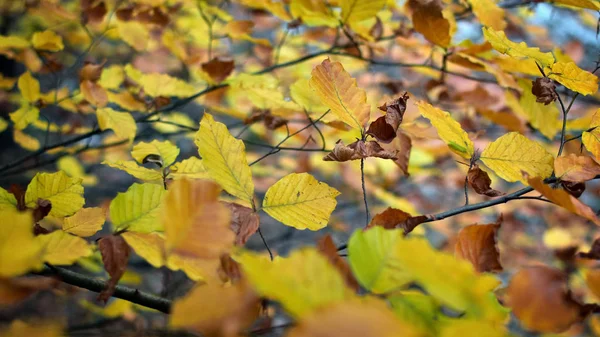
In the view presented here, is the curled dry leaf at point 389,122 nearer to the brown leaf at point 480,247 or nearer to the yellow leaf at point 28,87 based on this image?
the brown leaf at point 480,247

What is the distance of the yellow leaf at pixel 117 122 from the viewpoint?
794 mm

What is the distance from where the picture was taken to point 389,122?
54 cm

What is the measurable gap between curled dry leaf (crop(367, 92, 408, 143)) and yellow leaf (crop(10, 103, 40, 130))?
2.40 feet

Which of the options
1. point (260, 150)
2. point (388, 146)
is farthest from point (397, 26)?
point (260, 150)

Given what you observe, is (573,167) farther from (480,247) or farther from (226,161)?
(226,161)

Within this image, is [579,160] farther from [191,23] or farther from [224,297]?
[191,23]

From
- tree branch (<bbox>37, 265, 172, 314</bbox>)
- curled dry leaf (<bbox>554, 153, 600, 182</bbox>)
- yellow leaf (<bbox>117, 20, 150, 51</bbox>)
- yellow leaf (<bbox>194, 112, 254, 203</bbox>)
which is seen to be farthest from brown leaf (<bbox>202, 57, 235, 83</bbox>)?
curled dry leaf (<bbox>554, 153, 600, 182</bbox>)

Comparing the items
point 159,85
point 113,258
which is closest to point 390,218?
point 113,258

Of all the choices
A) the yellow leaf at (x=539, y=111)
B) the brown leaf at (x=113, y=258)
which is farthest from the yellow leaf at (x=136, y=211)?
the yellow leaf at (x=539, y=111)

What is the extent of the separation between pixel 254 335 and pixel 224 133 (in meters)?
0.22

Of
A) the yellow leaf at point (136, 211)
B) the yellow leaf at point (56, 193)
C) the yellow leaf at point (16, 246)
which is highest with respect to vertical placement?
the yellow leaf at point (16, 246)

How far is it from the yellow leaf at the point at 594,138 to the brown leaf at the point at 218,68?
0.63 meters

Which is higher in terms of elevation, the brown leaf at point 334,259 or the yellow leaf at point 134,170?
the brown leaf at point 334,259

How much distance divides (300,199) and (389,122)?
0.14 meters
